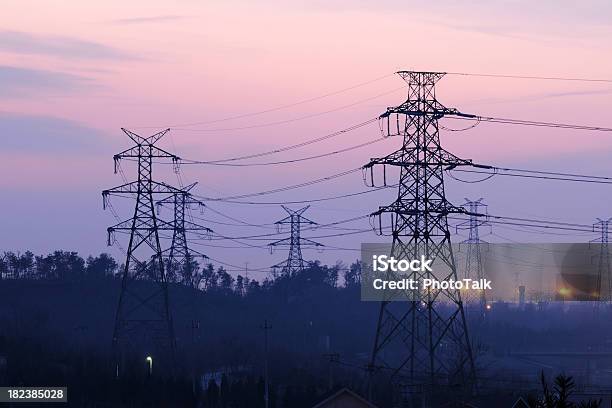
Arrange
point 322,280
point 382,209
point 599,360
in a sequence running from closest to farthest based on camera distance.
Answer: point 382,209, point 599,360, point 322,280

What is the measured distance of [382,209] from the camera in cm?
5531

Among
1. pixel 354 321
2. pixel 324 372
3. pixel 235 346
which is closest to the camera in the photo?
pixel 324 372

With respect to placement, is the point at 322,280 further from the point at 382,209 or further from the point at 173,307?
the point at 382,209

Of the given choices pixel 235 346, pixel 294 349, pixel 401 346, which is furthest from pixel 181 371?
pixel 401 346

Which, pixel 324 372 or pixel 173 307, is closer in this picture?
pixel 324 372

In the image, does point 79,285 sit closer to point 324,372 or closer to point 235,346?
point 235,346

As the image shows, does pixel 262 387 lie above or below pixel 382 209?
below

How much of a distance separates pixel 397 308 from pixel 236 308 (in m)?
21.1

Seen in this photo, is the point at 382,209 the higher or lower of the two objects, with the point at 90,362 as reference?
higher

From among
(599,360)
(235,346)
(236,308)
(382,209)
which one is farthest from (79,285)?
(382,209)

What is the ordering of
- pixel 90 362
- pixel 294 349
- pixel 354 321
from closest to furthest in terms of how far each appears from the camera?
1. pixel 90 362
2. pixel 294 349
3. pixel 354 321

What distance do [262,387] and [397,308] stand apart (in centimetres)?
8992

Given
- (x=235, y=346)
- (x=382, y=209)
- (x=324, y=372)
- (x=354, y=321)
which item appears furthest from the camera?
(x=354, y=321)

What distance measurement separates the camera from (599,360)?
15700cm
